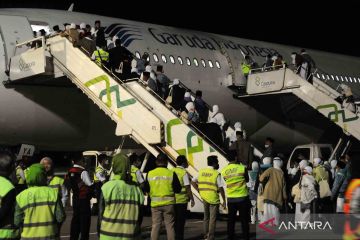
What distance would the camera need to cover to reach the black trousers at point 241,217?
13070mm

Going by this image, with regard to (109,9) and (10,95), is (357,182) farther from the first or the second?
(109,9)

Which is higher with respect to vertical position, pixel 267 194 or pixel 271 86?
pixel 271 86

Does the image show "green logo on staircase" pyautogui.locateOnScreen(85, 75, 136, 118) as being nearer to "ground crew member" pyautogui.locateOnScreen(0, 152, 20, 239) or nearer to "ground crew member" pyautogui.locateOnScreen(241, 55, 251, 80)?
"ground crew member" pyautogui.locateOnScreen(241, 55, 251, 80)

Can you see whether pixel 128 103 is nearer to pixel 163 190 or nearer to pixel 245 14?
pixel 163 190

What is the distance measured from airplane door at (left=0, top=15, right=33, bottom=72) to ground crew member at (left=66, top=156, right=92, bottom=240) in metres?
5.91

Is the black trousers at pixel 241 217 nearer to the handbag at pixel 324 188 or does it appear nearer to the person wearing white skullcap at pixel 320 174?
the handbag at pixel 324 188

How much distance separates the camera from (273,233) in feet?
33.8

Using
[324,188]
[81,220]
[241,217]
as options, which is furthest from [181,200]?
[324,188]

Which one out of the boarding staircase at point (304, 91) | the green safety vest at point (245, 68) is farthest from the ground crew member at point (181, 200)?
the green safety vest at point (245, 68)

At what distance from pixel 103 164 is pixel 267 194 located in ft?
15.1

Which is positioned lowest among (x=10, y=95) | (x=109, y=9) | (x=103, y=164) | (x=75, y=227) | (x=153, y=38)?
(x=75, y=227)

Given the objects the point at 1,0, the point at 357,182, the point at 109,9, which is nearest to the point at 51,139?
the point at 357,182

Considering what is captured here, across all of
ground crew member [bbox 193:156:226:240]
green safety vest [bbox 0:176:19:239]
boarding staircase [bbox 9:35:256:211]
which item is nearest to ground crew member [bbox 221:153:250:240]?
ground crew member [bbox 193:156:226:240]

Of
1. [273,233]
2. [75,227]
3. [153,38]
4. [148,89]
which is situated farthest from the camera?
[153,38]
